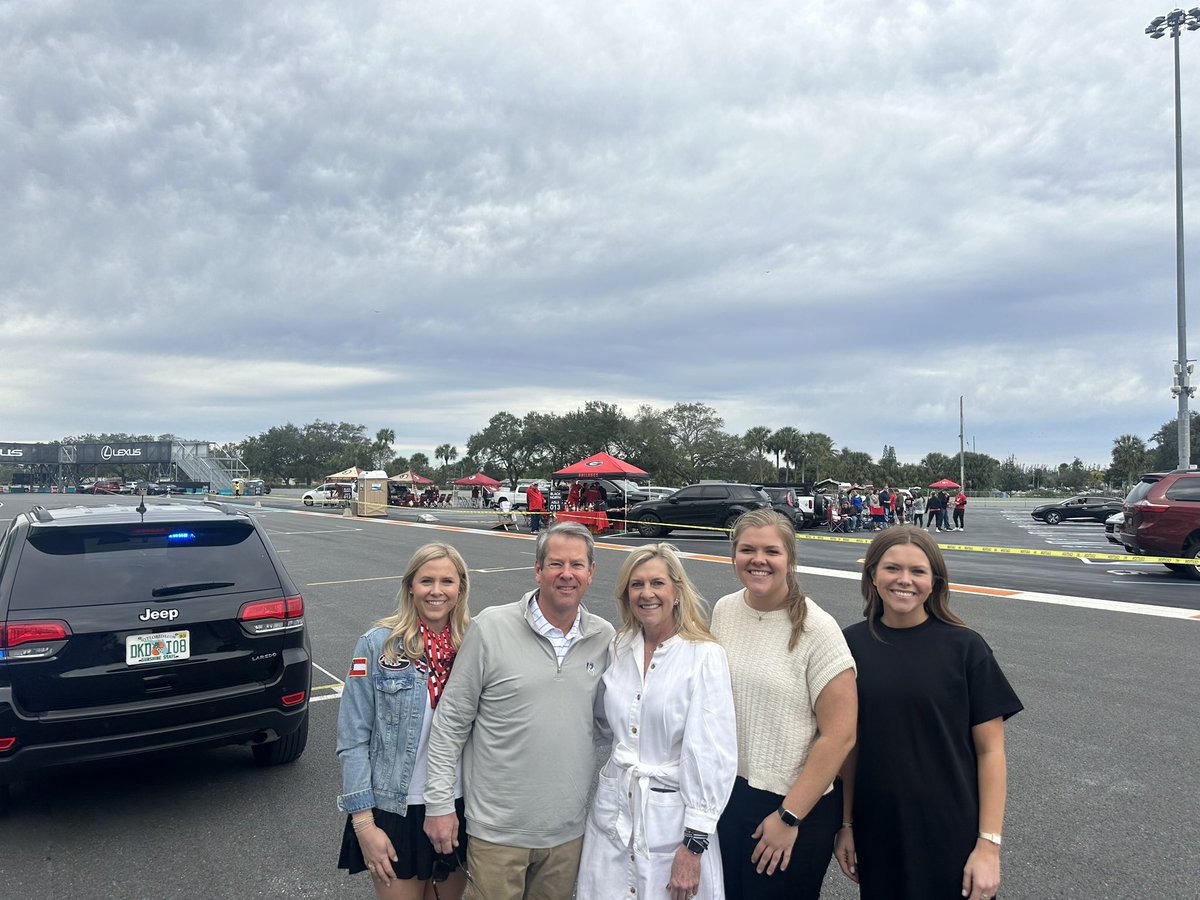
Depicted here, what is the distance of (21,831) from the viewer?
3857mm

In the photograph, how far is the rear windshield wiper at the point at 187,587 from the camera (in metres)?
3.96

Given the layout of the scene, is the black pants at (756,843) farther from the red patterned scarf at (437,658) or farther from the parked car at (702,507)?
the parked car at (702,507)

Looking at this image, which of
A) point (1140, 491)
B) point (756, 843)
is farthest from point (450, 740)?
point (1140, 491)

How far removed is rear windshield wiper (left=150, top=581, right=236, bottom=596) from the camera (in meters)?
3.96

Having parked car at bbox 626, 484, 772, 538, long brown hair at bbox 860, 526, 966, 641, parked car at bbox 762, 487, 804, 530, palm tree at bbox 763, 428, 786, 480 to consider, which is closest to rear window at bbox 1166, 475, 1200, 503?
parked car at bbox 626, 484, 772, 538

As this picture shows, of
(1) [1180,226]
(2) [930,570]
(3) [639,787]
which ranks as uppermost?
(1) [1180,226]

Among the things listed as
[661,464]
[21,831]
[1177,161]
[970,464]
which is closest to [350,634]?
[21,831]

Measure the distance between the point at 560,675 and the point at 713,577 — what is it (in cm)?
1095

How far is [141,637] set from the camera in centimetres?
378

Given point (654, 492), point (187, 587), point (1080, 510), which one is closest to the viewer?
point (187, 587)

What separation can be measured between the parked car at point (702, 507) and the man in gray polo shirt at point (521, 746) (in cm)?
1998

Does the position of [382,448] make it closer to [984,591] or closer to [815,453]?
[815,453]

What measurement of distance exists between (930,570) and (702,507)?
20583 millimetres

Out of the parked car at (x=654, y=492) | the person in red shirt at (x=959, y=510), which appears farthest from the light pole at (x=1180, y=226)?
the parked car at (x=654, y=492)
